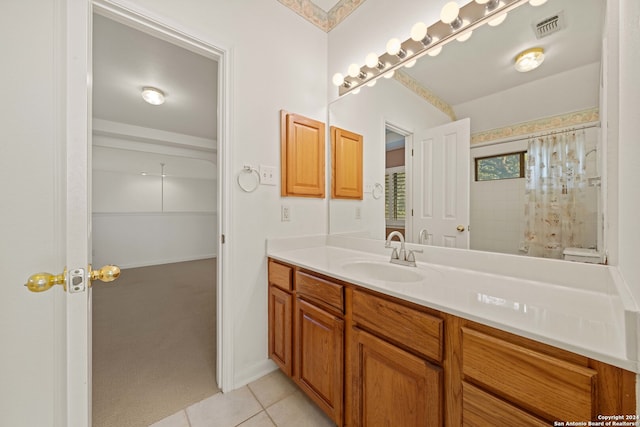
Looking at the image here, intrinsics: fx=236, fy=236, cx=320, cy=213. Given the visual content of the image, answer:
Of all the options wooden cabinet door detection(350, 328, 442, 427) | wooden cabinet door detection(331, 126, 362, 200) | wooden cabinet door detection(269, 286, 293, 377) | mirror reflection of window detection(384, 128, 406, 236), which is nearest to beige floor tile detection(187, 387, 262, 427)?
wooden cabinet door detection(269, 286, 293, 377)

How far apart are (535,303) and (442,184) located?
2.45 feet

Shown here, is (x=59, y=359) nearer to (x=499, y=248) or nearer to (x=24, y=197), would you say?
(x=24, y=197)

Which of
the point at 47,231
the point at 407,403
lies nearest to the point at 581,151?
the point at 407,403

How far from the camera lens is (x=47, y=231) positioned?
92 centimetres

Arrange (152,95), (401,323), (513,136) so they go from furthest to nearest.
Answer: (152,95) → (513,136) → (401,323)

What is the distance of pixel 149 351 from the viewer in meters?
1.88

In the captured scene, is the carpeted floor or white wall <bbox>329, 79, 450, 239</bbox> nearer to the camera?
the carpeted floor

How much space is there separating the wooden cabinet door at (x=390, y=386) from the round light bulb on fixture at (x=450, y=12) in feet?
5.20

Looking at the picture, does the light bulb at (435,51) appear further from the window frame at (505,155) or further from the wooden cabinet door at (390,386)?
the wooden cabinet door at (390,386)

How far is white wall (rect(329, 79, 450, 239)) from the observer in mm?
1527

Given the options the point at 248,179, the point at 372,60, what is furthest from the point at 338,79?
the point at 248,179

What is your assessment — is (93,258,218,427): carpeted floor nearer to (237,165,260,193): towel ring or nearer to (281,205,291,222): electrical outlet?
(281,205,291,222): electrical outlet

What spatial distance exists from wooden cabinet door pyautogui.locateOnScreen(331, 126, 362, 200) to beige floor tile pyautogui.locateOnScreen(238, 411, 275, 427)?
57.5 inches

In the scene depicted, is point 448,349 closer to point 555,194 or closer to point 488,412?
point 488,412
